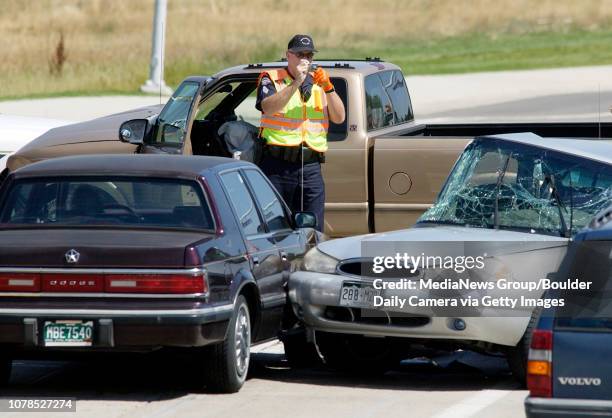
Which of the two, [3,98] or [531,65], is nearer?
[3,98]

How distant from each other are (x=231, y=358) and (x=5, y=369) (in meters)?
1.43

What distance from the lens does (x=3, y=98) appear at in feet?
110

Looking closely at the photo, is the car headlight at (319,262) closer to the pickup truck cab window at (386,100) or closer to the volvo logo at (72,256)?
the volvo logo at (72,256)

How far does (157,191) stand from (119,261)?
0.80 m

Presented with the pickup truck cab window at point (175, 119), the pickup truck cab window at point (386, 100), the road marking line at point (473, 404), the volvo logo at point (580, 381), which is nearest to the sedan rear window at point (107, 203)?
the road marking line at point (473, 404)

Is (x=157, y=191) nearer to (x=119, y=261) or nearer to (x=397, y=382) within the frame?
(x=119, y=261)

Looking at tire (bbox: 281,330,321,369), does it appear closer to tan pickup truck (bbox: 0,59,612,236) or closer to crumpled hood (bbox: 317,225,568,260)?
crumpled hood (bbox: 317,225,568,260)

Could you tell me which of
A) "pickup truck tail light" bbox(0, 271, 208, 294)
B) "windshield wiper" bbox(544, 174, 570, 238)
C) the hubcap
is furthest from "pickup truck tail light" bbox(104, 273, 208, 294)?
"windshield wiper" bbox(544, 174, 570, 238)

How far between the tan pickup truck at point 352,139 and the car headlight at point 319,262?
3074mm

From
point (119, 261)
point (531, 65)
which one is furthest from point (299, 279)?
point (531, 65)

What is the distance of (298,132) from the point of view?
11672 mm

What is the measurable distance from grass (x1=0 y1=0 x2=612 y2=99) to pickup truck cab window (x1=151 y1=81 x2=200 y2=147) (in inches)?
834

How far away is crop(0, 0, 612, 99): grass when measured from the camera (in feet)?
134

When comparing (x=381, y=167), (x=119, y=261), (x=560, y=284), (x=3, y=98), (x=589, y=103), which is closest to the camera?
(x=560, y=284)
